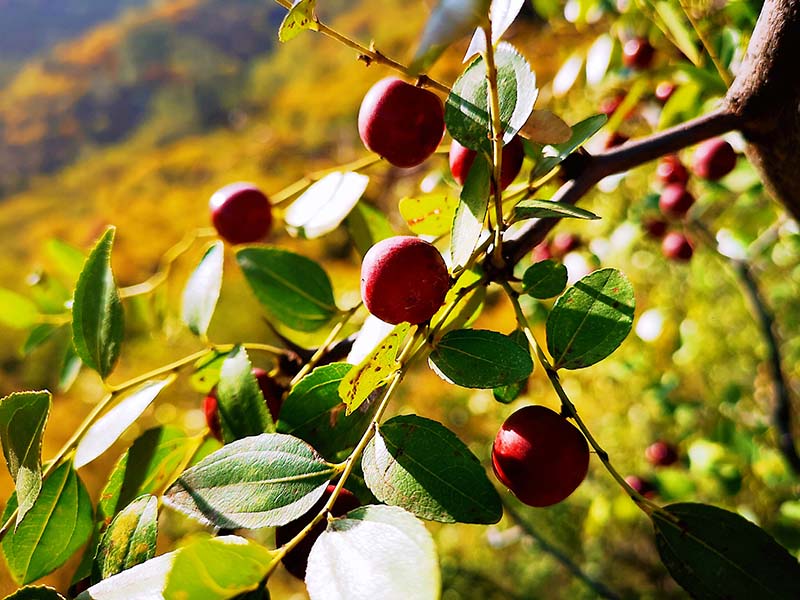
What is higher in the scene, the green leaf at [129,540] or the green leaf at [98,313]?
the green leaf at [98,313]

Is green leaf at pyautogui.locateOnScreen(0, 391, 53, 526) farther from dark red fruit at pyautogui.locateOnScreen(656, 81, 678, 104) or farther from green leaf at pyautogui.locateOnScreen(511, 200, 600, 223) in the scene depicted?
dark red fruit at pyautogui.locateOnScreen(656, 81, 678, 104)

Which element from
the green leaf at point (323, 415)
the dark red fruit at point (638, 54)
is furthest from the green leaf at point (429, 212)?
the dark red fruit at point (638, 54)

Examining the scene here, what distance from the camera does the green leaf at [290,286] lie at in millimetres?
513

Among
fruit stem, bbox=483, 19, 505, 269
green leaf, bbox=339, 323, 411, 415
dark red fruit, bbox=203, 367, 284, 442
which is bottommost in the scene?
dark red fruit, bbox=203, 367, 284, 442

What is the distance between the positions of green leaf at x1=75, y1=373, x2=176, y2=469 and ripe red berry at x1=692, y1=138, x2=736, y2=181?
0.53 meters

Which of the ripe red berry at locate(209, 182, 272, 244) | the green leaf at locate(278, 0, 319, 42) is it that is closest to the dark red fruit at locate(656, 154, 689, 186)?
the ripe red berry at locate(209, 182, 272, 244)

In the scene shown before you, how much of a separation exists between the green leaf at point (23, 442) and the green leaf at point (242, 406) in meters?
0.10

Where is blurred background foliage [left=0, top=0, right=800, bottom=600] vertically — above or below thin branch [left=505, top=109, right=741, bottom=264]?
below

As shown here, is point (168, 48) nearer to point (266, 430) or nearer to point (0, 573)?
point (0, 573)

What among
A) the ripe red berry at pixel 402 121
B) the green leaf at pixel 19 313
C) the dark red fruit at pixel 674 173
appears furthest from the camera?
the dark red fruit at pixel 674 173

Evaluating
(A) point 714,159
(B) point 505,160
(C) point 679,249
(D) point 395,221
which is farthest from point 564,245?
(D) point 395,221

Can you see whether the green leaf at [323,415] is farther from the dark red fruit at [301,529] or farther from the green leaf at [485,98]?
the green leaf at [485,98]

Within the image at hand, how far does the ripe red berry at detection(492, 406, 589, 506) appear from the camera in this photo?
36cm

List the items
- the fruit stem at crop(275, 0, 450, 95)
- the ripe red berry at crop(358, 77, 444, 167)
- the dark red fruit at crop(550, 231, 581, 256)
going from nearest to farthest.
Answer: the fruit stem at crop(275, 0, 450, 95)
the ripe red berry at crop(358, 77, 444, 167)
the dark red fruit at crop(550, 231, 581, 256)
